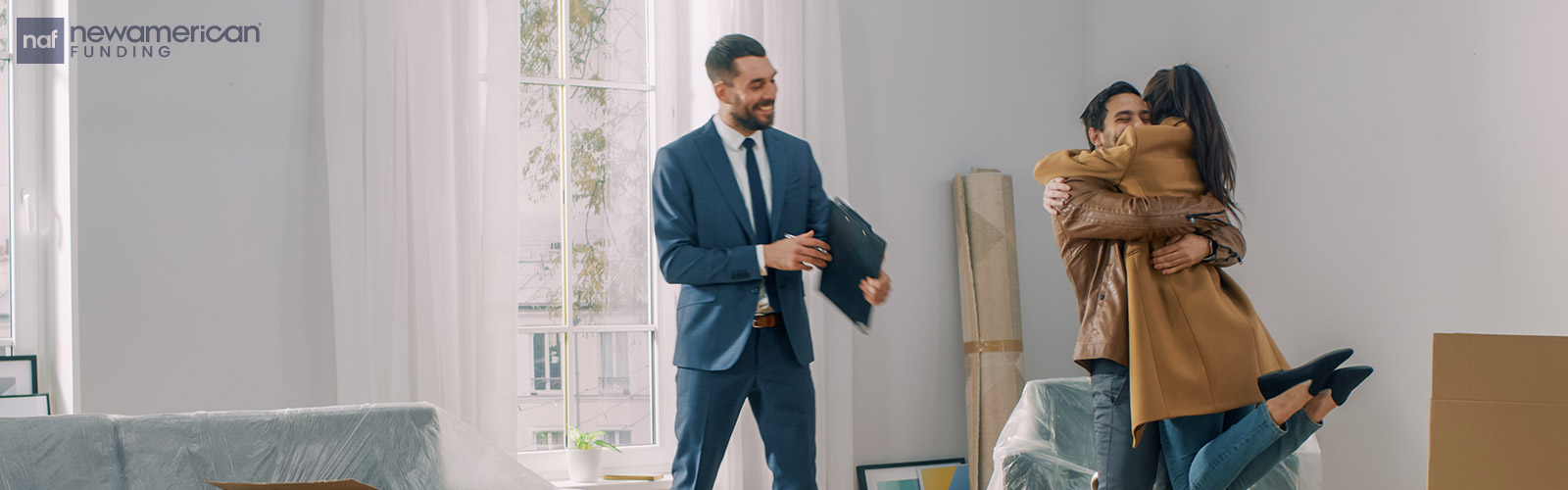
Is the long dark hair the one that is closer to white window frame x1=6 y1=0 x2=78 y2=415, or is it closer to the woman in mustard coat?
the woman in mustard coat

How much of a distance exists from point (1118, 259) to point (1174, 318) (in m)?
0.17

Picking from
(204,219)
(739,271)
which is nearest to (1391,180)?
(739,271)

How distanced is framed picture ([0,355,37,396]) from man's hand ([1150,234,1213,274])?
10.1 feet

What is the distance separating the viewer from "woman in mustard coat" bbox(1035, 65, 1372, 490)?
2.06 m

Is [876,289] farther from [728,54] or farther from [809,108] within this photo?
[809,108]

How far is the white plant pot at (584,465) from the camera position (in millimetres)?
3393

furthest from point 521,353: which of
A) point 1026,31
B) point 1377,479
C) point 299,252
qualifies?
point 1377,479

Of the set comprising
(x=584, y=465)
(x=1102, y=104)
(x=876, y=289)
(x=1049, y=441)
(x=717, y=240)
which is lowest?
(x=584, y=465)

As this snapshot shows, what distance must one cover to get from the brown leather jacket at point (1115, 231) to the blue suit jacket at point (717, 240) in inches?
24.4

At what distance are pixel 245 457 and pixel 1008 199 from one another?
106 inches

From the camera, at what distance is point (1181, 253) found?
88.2 inches

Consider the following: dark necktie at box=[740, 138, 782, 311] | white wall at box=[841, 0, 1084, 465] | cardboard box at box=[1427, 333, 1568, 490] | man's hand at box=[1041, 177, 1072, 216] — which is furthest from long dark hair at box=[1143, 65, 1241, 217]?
white wall at box=[841, 0, 1084, 465]

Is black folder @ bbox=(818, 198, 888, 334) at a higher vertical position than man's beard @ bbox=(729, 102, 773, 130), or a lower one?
lower

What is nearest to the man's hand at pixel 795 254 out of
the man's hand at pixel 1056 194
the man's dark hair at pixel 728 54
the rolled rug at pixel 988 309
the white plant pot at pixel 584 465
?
the man's dark hair at pixel 728 54
